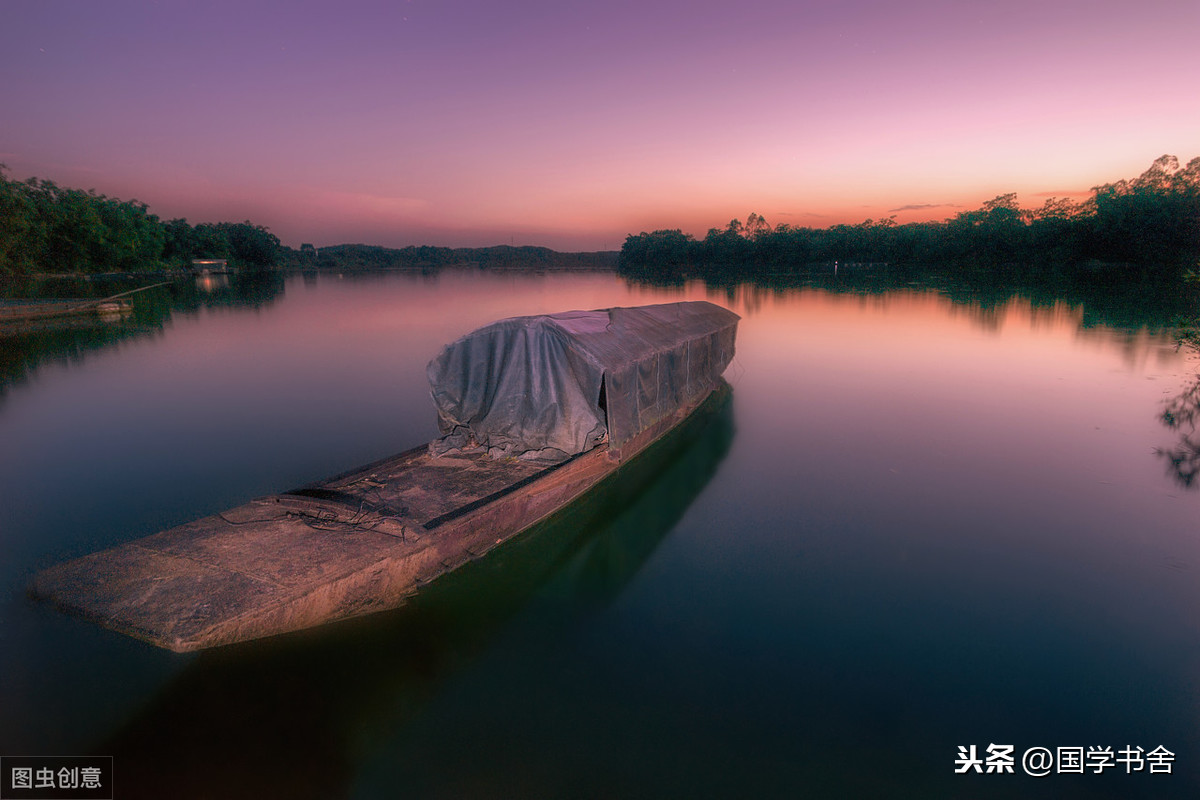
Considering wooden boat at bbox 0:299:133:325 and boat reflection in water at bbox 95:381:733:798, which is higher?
wooden boat at bbox 0:299:133:325

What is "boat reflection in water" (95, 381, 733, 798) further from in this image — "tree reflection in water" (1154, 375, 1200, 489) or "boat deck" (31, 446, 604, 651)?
"tree reflection in water" (1154, 375, 1200, 489)

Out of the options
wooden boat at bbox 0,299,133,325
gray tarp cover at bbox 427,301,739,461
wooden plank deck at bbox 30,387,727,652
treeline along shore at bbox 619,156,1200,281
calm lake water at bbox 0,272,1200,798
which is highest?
treeline along shore at bbox 619,156,1200,281

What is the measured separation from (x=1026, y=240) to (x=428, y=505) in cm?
8241

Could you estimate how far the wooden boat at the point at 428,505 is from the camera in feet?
14.5

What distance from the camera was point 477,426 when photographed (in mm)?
8195

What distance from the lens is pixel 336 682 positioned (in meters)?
4.66

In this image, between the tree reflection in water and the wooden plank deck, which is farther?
the tree reflection in water

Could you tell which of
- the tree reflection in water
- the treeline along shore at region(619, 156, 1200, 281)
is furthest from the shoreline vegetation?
the tree reflection in water

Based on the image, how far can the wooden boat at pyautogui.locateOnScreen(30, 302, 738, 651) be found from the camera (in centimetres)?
441

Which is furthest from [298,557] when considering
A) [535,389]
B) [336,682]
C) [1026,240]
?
[1026,240]

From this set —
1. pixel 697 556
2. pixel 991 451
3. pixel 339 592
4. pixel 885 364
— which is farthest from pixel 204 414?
pixel 885 364

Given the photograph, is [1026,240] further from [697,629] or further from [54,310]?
[54,310]

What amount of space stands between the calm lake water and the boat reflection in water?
23 millimetres

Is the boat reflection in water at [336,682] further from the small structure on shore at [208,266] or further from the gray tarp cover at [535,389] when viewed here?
the small structure on shore at [208,266]
